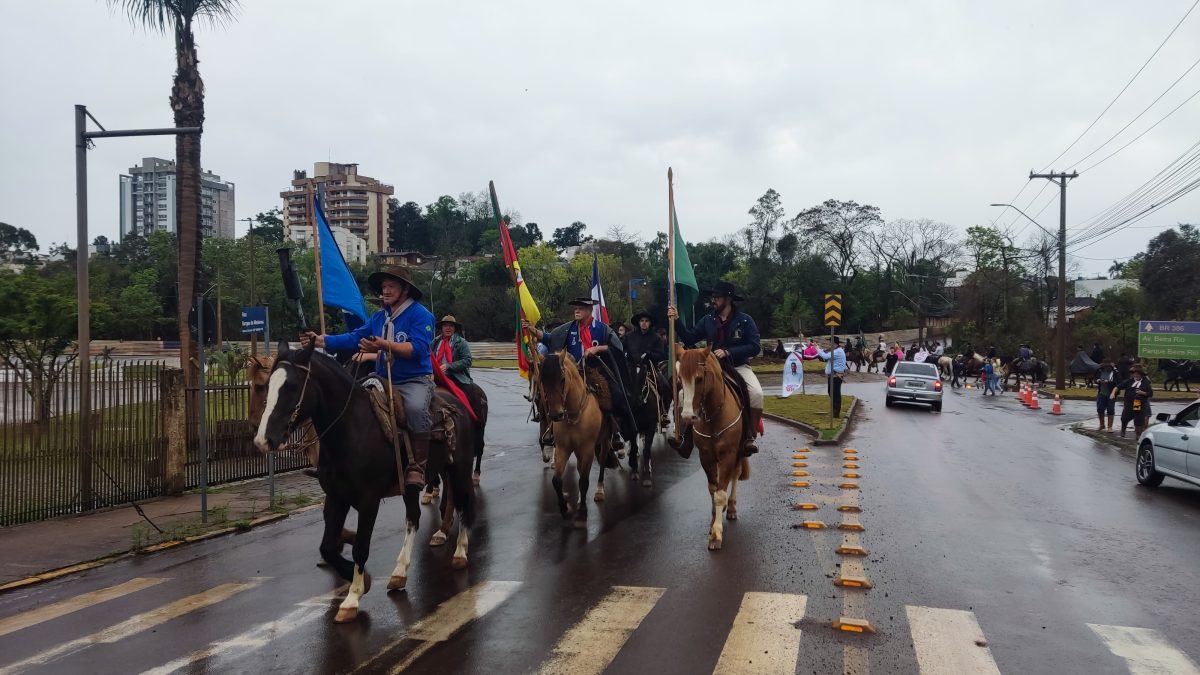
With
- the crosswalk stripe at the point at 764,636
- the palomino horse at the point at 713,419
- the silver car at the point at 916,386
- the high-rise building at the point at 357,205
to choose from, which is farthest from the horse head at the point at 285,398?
the high-rise building at the point at 357,205

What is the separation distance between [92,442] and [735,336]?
8126 mm

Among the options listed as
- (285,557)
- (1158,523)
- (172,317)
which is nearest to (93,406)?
(285,557)

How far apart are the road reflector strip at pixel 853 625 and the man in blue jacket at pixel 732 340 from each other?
3247 mm

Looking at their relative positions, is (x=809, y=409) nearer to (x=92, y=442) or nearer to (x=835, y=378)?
(x=835, y=378)

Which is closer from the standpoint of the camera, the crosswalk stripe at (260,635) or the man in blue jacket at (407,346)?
the crosswalk stripe at (260,635)

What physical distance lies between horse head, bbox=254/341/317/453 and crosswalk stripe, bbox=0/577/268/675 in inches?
71.8

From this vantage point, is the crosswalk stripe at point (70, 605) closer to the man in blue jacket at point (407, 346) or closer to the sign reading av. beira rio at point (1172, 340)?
the man in blue jacket at point (407, 346)

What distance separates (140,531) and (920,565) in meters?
8.05

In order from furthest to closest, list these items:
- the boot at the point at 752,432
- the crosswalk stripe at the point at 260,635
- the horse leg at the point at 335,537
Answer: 1. the boot at the point at 752,432
2. the horse leg at the point at 335,537
3. the crosswalk stripe at the point at 260,635

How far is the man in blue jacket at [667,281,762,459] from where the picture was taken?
8.99m

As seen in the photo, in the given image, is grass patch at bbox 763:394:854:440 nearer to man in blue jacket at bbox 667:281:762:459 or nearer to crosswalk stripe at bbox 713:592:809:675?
man in blue jacket at bbox 667:281:762:459

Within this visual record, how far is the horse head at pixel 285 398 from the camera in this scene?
5.41 metres

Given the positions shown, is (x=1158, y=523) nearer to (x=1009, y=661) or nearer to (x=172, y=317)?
(x=1009, y=661)

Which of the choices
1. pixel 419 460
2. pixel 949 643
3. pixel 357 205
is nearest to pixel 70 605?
pixel 419 460
